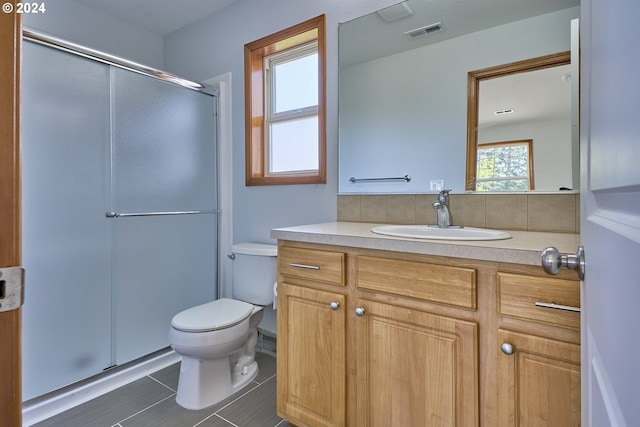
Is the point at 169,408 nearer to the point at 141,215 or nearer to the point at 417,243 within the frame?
the point at 141,215

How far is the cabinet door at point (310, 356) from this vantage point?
4.27 feet

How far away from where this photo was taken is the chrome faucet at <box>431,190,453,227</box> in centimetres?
152

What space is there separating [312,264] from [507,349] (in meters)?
0.73

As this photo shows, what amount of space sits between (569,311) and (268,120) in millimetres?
2028

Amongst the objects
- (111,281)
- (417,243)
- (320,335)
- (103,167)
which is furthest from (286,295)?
(103,167)

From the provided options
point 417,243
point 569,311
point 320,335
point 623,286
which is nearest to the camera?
point 623,286

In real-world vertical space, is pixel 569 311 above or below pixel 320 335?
above

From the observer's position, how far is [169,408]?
1672 mm

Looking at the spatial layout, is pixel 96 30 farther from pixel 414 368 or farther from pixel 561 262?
pixel 561 262

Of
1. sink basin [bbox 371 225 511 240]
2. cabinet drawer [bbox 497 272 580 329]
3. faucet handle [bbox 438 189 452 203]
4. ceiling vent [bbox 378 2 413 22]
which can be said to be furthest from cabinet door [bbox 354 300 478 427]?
ceiling vent [bbox 378 2 413 22]

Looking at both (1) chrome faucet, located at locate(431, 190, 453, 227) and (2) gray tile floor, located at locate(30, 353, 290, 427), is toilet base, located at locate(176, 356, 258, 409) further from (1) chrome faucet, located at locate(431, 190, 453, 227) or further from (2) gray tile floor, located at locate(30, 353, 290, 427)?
(1) chrome faucet, located at locate(431, 190, 453, 227)

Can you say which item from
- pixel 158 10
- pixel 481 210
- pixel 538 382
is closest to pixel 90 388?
pixel 538 382

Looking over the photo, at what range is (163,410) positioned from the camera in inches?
65.2

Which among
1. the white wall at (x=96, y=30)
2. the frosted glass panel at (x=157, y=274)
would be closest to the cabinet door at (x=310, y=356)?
the frosted glass panel at (x=157, y=274)
